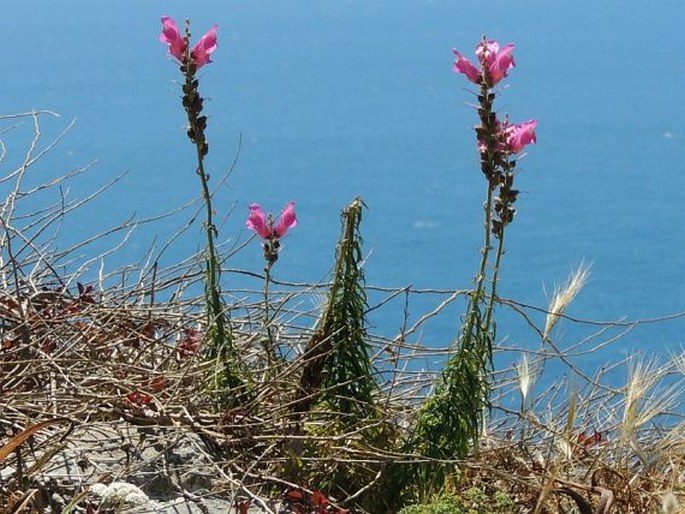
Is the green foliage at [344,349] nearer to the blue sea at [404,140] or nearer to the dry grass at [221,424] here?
the dry grass at [221,424]

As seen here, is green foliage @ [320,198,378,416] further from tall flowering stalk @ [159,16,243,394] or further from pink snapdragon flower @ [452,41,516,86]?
pink snapdragon flower @ [452,41,516,86]

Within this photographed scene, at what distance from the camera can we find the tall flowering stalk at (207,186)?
6.19ft

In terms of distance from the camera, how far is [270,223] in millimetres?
2006

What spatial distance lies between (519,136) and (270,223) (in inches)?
18.6

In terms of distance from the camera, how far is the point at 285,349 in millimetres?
2352

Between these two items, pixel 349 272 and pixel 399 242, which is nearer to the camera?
pixel 349 272

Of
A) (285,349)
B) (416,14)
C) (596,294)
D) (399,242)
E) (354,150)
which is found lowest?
(285,349)

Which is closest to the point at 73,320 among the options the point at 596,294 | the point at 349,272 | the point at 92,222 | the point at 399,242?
the point at 349,272

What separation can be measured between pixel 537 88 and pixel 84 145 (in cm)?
952

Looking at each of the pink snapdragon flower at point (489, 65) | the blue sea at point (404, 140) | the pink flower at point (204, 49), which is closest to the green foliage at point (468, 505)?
the pink snapdragon flower at point (489, 65)

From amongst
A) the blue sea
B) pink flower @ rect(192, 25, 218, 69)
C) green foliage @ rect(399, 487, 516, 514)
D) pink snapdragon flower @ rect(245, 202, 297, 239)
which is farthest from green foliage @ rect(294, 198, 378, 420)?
the blue sea

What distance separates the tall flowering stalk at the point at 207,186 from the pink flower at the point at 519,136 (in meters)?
0.49

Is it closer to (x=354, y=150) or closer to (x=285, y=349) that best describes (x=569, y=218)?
(x=354, y=150)

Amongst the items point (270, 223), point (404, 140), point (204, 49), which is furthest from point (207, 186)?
point (404, 140)
